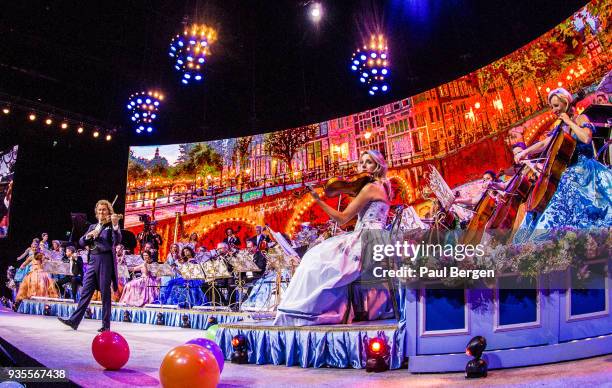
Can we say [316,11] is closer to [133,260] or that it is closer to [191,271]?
[191,271]

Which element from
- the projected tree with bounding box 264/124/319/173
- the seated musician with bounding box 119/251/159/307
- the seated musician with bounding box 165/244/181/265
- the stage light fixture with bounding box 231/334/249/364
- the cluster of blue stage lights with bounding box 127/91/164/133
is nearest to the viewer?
the stage light fixture with bounding box 231/334/249/364

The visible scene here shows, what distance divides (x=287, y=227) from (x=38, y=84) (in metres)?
8.42

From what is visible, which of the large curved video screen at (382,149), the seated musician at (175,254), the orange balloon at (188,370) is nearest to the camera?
the orange balloon at (188,370)

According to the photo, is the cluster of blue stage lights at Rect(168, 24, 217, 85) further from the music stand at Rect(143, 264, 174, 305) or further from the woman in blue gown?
the woman in blue gown

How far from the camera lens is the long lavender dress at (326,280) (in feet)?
11.9

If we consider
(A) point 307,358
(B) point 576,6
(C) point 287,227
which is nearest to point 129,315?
(C) point 287,227

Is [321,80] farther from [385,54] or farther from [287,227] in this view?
[287,227]

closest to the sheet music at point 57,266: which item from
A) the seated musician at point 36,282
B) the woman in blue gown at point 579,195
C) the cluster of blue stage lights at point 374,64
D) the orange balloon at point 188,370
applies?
the seated musician at point 36,282

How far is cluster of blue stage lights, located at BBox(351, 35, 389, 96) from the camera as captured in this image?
10477 millimetres

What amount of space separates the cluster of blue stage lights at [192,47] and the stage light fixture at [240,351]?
325 inches

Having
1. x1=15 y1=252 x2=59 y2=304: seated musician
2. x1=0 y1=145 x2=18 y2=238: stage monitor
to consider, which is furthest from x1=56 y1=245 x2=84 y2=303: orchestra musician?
x1=0 y1=145 x2=18 y2=238: stage monitor

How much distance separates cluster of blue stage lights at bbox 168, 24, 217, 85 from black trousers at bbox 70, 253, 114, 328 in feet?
21.0

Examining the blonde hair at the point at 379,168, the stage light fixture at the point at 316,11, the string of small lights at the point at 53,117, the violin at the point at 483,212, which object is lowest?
the violin at the point at 483,212

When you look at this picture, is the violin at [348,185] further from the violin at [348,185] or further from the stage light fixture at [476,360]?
the stage light fixture at [476,360]
